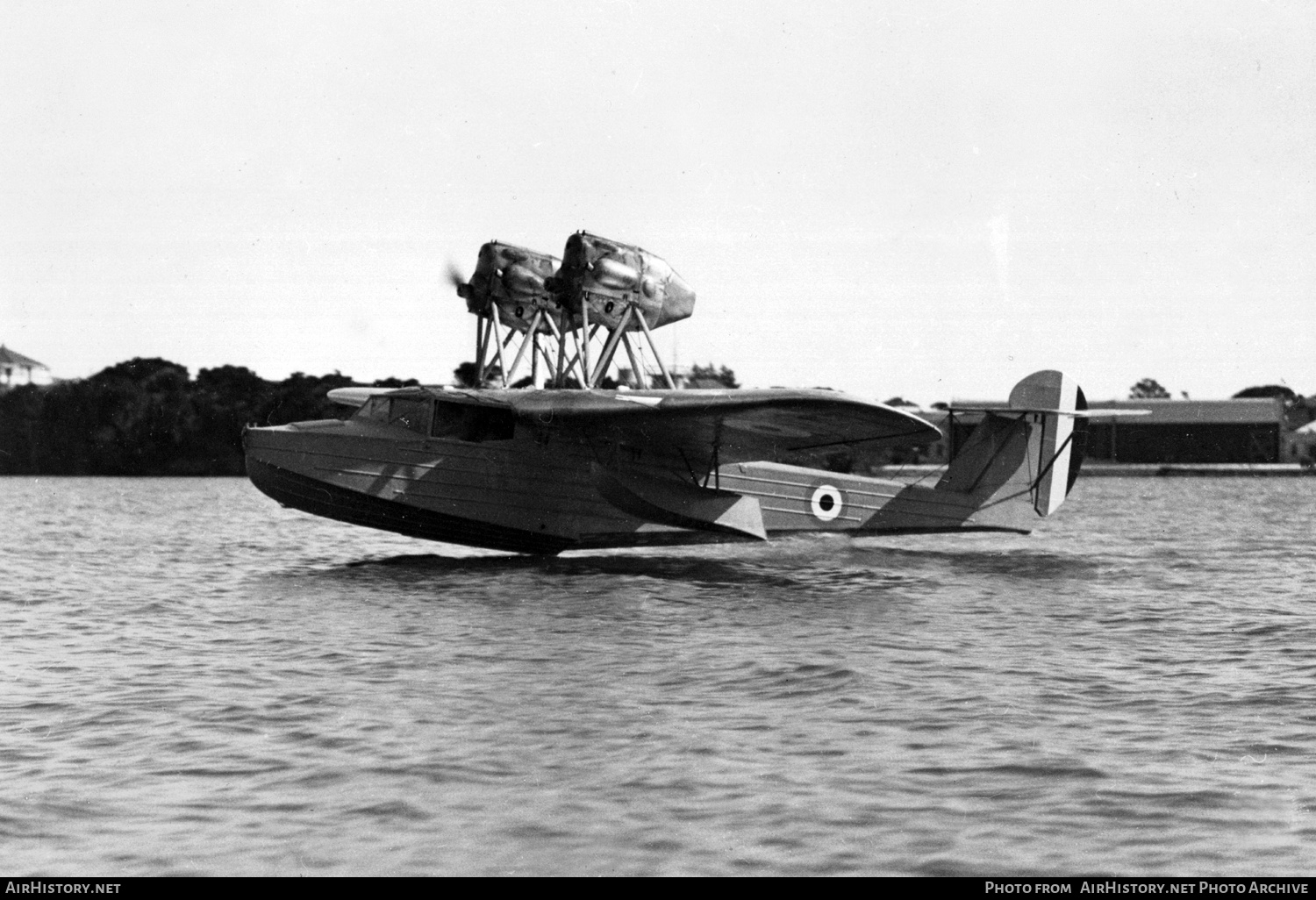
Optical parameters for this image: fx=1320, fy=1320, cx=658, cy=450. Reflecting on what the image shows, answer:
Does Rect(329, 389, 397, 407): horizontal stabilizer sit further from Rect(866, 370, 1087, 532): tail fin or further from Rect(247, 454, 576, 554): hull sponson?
Rect(866, 370, 1087, 532): tail fin

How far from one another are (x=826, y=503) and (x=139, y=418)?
2564 inches

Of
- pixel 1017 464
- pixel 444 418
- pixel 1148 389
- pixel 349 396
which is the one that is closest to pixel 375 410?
pixel 444 418

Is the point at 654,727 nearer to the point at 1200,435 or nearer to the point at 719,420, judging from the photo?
the point at 719,420

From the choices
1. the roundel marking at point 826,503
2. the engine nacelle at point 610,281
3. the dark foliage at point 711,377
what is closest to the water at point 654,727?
the roundel marking at point 826,503

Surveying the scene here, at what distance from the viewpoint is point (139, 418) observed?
78.7 meters

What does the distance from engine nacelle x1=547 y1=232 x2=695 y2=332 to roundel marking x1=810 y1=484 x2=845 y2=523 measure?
4.24m

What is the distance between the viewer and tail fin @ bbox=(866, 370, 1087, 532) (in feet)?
78.9

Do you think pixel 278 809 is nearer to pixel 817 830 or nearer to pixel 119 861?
pixel 119 861

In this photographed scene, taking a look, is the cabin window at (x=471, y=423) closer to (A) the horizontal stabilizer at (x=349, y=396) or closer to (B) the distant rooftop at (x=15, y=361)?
(A) the horizontal stabilizer at (x=349, y=396)

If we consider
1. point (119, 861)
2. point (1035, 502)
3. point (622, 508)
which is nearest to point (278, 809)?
point (119, 861)

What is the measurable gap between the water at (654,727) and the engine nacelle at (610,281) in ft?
20.8

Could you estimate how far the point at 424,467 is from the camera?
63.9 feet

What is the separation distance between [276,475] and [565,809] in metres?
13.6

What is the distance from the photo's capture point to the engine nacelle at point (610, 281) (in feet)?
73.6
